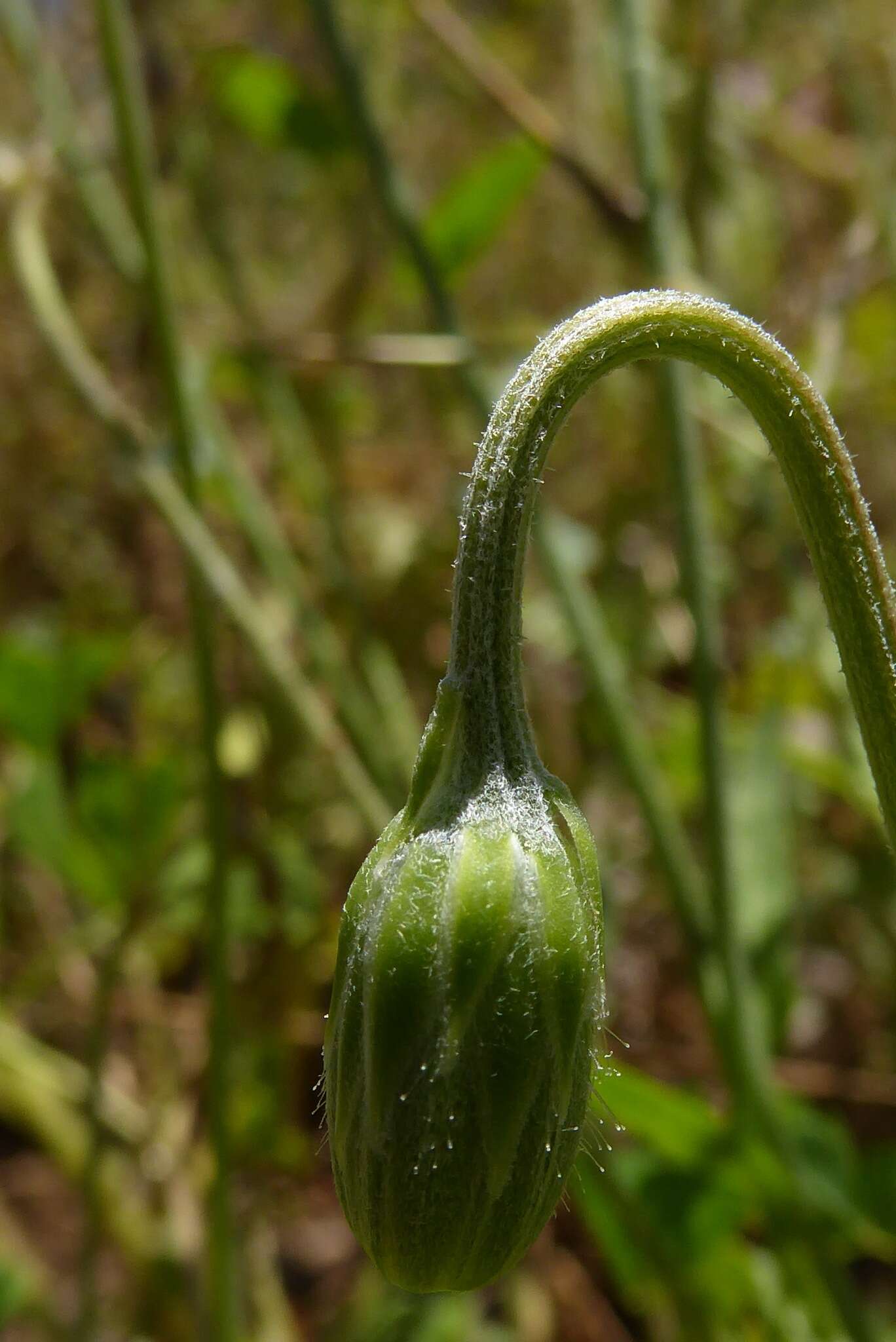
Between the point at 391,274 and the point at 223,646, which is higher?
the point at 391,274

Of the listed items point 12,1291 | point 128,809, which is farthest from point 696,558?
point 12,1291

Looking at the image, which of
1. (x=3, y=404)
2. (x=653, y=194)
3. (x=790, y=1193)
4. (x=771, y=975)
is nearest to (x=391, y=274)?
(x=3, y=404)

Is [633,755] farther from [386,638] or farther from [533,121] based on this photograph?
[386,638]

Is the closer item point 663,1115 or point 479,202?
point 663,1115

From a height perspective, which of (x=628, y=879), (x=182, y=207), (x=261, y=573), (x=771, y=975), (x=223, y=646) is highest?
(x=182, y=207)

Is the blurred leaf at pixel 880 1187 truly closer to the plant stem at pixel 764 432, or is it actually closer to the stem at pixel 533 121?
the plant stem at pixel 764 432

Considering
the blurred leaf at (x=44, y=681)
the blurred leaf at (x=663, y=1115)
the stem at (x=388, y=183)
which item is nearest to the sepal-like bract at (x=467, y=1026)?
the blurred leaf at (x=663, y=1115)

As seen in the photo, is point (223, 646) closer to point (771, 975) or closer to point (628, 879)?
point (628, 879)
